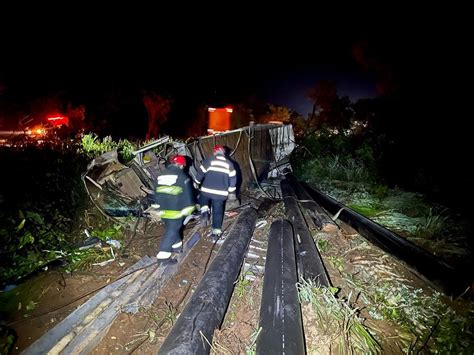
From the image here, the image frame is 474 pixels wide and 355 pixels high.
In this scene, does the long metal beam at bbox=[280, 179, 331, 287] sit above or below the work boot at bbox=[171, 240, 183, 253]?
above

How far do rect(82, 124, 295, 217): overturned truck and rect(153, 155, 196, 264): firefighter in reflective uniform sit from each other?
4.49ft

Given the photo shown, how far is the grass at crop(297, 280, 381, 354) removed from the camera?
2.54 m

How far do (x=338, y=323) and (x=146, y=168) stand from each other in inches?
194

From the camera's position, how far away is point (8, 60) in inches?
866

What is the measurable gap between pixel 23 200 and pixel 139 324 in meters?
2.61

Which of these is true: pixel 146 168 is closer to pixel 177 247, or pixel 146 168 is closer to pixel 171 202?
pixel 171 202

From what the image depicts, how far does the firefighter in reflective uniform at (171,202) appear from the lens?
423cm

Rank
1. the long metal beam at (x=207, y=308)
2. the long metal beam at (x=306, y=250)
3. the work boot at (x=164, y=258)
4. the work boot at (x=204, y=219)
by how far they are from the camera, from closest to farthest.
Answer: the long metal beam at (x=207, y=308), the long metal beam at (x=306, y=250), the work boot at (x=164, y=258), the work boot at (x=204, y=219)

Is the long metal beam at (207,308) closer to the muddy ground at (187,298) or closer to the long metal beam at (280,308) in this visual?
the muddy ground at (187,298)

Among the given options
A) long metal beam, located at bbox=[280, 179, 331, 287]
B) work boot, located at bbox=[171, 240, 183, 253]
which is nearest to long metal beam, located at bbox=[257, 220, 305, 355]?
long metal beam, located at bbox=[280, 179, 331, 287]

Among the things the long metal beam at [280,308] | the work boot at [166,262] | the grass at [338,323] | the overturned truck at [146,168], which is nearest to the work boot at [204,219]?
the overturned truck at [146,168]

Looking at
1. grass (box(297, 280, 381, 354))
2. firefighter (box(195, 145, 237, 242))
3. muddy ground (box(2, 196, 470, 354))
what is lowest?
muddy ground (box(2, 196, 470, 354))

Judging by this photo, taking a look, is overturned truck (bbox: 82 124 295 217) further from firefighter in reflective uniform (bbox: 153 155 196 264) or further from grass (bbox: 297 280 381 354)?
grass (bbox: 297 280 381 354)

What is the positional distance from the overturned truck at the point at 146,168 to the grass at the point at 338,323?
3.68 meters
